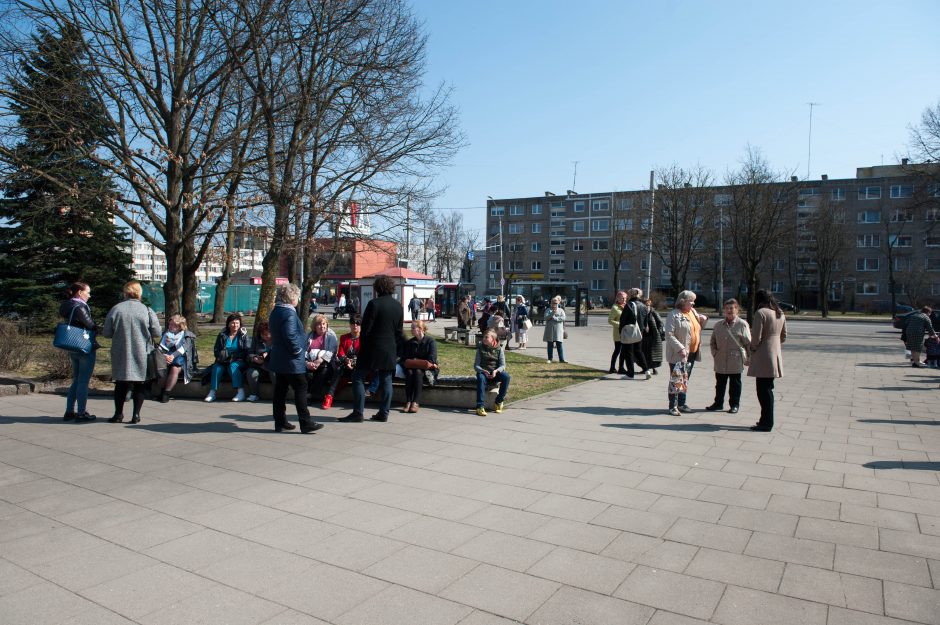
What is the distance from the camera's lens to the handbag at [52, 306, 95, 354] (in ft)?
25.1

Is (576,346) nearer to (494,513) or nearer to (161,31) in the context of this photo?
(161,31)

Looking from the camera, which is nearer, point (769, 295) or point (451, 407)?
point (769, 295)

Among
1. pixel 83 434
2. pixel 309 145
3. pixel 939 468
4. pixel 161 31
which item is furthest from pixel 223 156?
pixel 939 468

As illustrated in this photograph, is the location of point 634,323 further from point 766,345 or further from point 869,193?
point 869,193

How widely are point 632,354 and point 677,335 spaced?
391 cm

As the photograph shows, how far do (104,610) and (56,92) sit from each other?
13.1 metres

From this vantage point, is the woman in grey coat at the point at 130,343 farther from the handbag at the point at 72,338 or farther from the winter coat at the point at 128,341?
the handbag at the point at 72,338

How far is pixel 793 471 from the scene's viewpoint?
6.05 meters

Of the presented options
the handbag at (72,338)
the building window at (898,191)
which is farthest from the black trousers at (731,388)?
the building window at (898,191)

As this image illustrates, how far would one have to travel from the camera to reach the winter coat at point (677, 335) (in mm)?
8930

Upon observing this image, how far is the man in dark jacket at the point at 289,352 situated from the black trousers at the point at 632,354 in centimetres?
741

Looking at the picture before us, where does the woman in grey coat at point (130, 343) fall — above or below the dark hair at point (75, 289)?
below

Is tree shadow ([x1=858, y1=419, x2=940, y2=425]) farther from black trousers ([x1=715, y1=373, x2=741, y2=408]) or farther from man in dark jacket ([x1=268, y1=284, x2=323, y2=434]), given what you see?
man in dark jacket ([x1=268, y1=284, x2=323, y2=434])

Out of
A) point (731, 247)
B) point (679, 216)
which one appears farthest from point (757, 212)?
point (731, 247)
